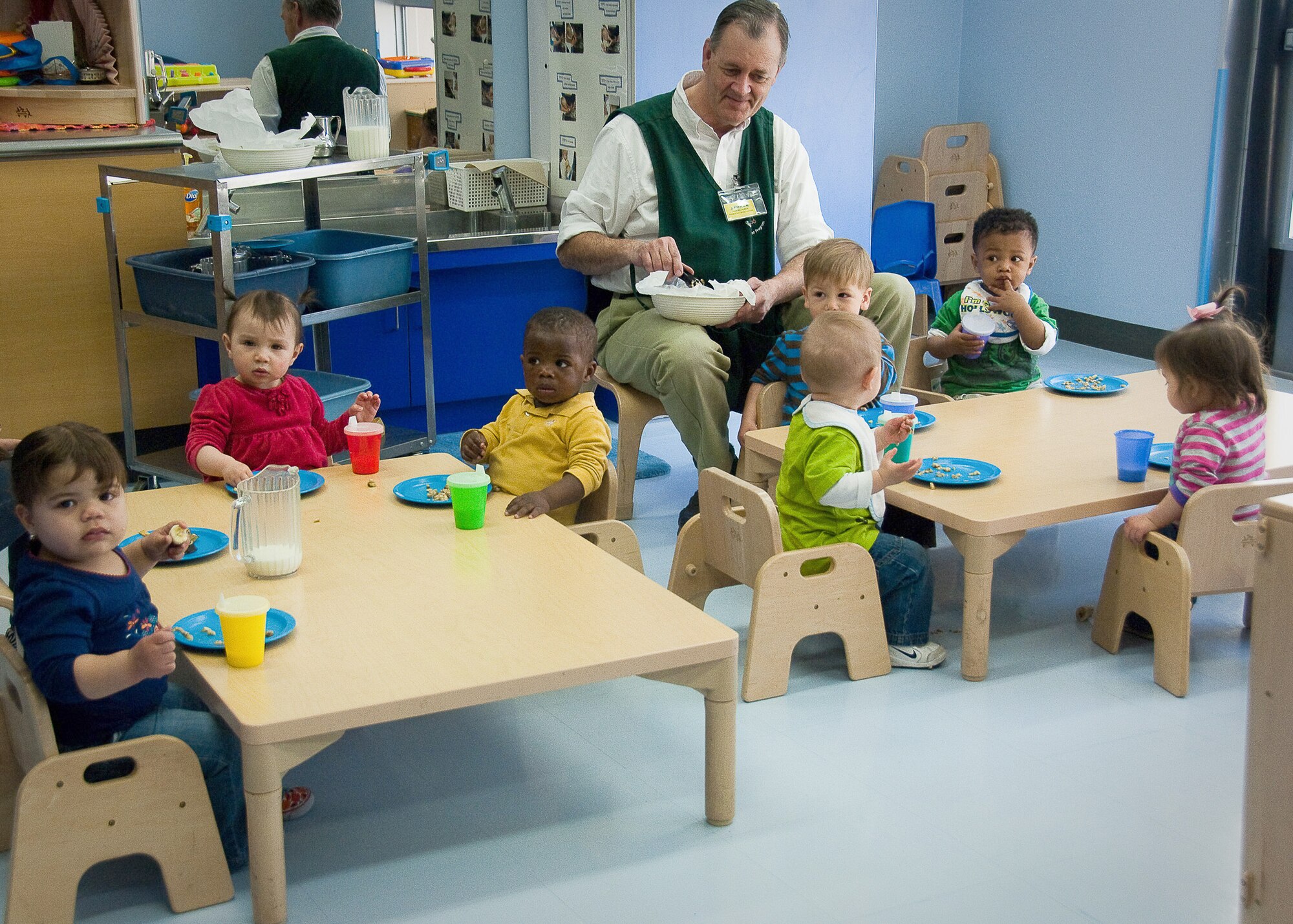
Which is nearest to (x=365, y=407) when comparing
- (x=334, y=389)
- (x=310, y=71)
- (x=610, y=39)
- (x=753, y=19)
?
(x=334, y=389)

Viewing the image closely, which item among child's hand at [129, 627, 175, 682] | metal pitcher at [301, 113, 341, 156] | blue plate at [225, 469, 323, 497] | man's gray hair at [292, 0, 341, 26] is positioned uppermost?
man's gray hair at [292, 0, 341, 26]

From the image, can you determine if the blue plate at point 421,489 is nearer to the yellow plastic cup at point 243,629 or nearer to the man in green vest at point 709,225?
the yellow plastic cup at point 243,629

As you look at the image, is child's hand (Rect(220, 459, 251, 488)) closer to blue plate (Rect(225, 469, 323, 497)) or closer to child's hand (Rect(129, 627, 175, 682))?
blue plate (Rect(225, 469, 323, 497))

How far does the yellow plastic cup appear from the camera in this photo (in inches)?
80.6

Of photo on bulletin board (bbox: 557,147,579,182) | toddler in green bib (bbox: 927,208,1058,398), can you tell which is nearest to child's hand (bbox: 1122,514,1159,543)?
toddler in green bib (bbox: 927,208,1058,398)

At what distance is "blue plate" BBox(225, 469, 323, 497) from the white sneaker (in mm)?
1278

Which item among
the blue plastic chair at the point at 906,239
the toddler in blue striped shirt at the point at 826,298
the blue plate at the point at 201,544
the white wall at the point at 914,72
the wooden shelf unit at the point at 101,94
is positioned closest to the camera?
the blue plate at the point at 201,544

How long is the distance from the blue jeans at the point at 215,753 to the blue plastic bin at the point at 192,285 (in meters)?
1.81

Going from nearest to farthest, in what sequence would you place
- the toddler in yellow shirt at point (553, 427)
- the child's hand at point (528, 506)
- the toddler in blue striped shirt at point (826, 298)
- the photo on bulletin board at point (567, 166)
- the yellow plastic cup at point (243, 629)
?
the yellow plastic cup at point (243, 629)
the child's hand at point (528, 506)
the toddler in yellow shirt at point (553, 427)
the toddler in blue striped shirt at point (826, 298)
the photo on bulletin board at point (567, 166)

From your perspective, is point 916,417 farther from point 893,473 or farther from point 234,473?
point 234,473

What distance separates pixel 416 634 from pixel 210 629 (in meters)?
0.33

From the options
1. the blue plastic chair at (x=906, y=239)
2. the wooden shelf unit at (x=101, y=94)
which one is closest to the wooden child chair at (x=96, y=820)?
the wooden shelf unit at (x=101, y=94)

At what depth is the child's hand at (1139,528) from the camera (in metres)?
2.90

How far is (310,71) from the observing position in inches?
199
